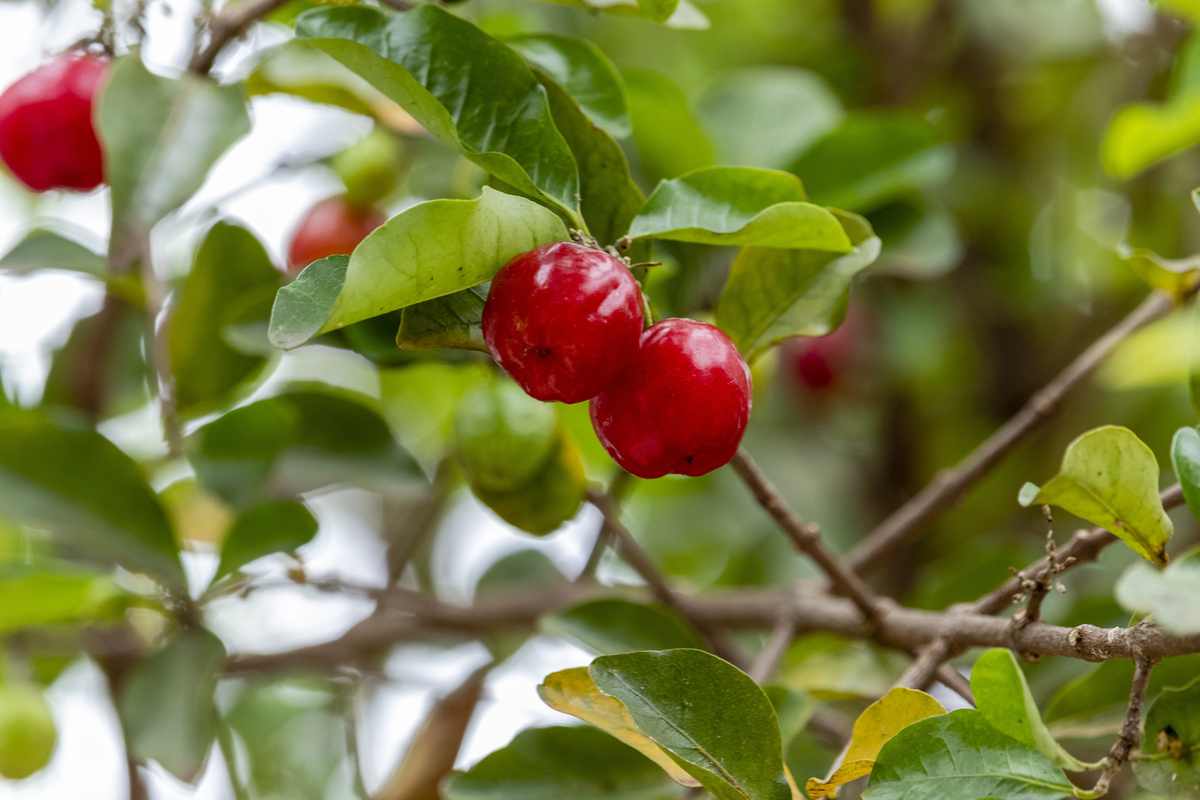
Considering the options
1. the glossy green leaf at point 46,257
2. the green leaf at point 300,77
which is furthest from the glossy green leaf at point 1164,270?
the glossy green leaf at point 46,257

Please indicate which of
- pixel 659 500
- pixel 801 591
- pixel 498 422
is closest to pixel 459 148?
pixel 498 422

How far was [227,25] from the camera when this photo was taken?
0.89m

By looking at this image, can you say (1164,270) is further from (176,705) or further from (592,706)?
(176,705)

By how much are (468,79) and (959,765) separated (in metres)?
0.53

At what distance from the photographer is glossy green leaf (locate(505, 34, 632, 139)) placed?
78 cm

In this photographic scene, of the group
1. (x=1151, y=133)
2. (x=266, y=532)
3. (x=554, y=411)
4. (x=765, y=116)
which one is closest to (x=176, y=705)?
(x=266, y=532)

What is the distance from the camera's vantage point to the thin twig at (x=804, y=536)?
0.72 meters

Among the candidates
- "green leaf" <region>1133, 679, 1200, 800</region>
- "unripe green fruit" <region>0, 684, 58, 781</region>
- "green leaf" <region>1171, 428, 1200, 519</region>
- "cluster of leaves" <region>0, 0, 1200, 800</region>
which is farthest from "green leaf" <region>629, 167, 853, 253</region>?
"unripe green fruit" <region>0, 684, 58, 781</region>

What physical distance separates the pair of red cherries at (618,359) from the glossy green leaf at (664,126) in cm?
50

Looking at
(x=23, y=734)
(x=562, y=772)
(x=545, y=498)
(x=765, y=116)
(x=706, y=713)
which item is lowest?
(x=23, y=734)

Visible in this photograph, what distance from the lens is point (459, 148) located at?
1.98ft

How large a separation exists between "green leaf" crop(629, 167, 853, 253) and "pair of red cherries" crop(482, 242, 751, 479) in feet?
0.19

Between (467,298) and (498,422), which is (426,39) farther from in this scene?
(498,422)

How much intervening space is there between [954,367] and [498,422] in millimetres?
1334
